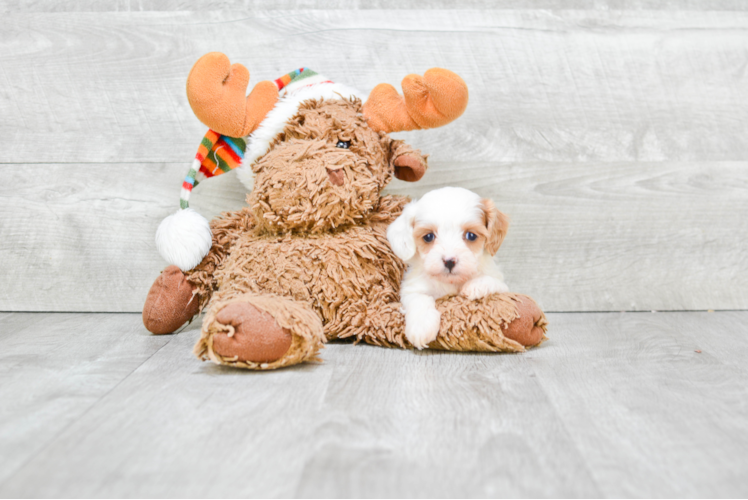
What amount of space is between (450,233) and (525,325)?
21 cm

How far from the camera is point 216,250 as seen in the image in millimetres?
1194

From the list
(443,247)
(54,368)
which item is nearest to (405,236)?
(443,247)

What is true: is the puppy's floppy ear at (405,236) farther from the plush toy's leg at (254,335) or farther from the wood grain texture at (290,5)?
the wood grain texture at (290,5)

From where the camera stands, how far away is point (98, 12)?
1.35 m

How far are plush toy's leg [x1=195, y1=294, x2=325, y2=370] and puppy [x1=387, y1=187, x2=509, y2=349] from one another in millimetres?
206

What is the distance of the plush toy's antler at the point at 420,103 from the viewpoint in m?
1.05

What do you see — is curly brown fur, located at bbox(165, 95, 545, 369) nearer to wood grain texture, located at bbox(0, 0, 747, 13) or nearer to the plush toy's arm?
the plush toy's arm

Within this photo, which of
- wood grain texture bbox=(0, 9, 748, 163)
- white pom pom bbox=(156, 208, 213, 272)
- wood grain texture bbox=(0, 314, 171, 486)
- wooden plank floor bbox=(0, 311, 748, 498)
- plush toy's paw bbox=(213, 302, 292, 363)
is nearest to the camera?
wooden plank floor bbox=(0, 311, 748, 498)

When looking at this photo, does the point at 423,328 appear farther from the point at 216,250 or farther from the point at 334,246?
the point at 216,250

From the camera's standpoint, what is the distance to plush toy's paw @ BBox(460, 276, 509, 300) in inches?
41.3

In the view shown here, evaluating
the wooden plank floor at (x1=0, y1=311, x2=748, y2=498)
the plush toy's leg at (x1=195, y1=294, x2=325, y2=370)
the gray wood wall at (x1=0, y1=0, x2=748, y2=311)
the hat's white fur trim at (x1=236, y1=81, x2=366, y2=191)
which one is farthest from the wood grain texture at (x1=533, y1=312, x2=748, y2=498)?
the hat's white fur trim at (x1=236, y1=81, x2=366, y2=191)

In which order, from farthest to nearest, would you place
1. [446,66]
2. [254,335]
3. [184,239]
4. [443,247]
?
[446,66] → [184,239] → [443,247] → [254,335]

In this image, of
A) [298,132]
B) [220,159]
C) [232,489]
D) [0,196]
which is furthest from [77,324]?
[232,489]

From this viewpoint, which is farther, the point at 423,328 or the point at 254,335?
the point at 423,328
